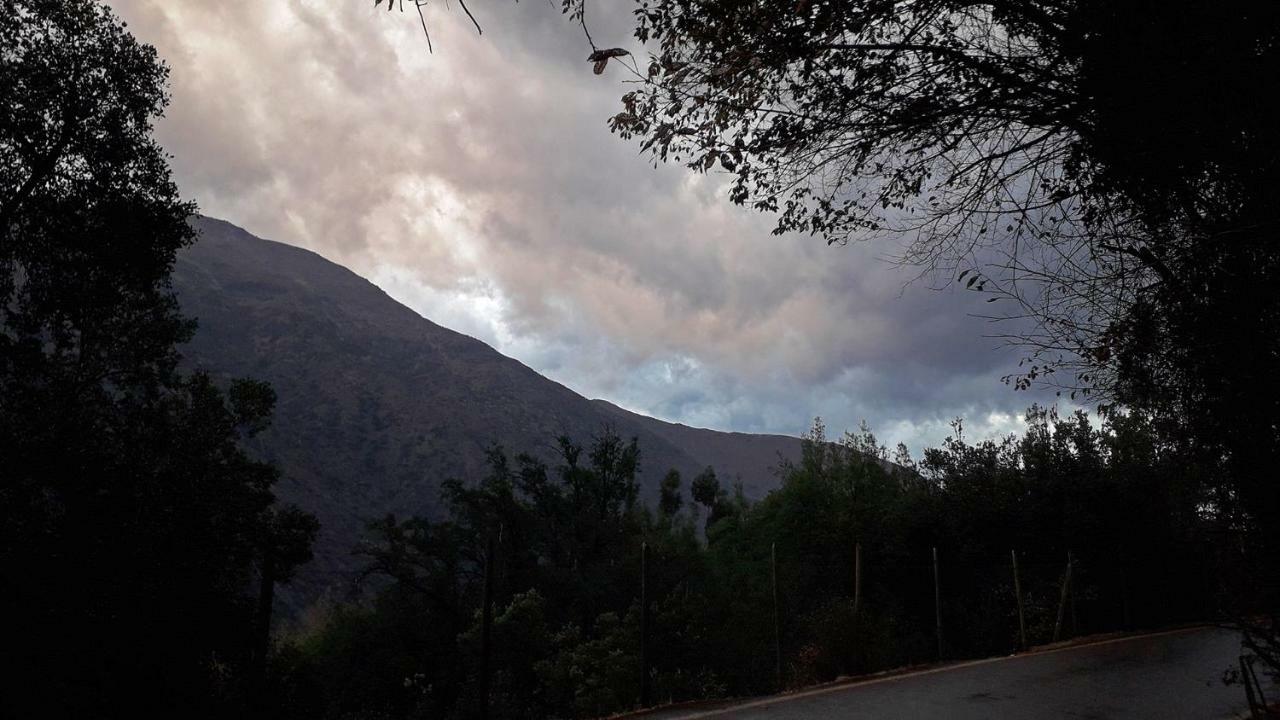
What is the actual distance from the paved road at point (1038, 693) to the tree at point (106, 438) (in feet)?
19.3

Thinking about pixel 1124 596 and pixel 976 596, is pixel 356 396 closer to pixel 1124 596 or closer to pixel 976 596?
pixel 976 596

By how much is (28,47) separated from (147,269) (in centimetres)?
402

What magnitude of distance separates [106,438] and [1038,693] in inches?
536

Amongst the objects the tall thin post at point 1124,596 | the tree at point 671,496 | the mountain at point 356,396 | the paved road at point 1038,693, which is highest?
the mountain at point 356,396

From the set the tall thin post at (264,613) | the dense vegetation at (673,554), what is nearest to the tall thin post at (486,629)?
the dense vegetation at (673,554)

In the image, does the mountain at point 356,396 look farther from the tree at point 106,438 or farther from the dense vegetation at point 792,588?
the tree at point 106,438

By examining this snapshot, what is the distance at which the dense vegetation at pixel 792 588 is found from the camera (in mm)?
17375

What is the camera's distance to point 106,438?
12.2m

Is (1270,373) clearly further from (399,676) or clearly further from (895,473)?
(895,473)

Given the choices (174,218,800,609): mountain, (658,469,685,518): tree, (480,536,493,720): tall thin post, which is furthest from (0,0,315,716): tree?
(174,218,800,609): mountain

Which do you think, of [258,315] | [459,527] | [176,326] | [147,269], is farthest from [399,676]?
[258,315]

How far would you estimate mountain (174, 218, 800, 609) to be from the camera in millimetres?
94250

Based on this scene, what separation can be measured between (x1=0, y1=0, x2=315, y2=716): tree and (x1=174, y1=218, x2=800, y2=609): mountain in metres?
60.3

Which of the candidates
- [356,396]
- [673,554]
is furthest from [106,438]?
[356,396]
